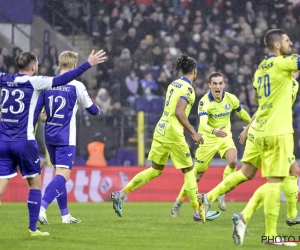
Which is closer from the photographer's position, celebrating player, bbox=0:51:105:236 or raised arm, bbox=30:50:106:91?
raised arm, bbox=30:50:106:91

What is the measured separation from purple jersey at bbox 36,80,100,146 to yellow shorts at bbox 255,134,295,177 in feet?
11.1

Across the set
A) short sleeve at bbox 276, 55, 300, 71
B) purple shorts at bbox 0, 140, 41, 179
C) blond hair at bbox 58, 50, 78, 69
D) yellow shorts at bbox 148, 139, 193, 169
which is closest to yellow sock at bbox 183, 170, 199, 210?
yellow shorts at bbox 148, 139, 193, 169

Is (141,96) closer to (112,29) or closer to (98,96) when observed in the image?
(98,96)

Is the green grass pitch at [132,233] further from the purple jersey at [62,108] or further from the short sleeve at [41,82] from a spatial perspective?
the short sleeve at [41,82]

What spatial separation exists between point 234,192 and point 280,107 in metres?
9.83

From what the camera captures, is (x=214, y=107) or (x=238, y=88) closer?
(x=214, y=107)

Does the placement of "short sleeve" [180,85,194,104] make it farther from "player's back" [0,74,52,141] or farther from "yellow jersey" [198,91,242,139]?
"player's back" [0,74,52,141]

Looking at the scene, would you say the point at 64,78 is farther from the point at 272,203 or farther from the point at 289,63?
the point at 272,203

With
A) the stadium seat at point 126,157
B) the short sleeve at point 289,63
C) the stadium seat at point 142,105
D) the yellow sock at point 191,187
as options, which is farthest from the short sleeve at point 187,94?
the stadium seat at point 142,105

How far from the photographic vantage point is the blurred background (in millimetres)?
19844

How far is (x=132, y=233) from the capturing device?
9258 mm

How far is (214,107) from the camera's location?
12586 millimetres

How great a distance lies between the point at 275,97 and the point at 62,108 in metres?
3.61

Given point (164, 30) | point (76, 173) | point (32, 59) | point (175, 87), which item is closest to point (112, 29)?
point (164, 30)
